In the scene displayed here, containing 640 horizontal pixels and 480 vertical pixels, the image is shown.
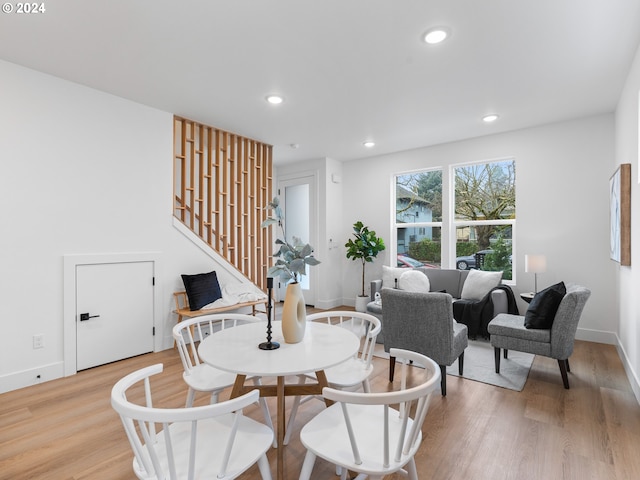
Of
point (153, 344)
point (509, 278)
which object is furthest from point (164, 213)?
point (509, 278)

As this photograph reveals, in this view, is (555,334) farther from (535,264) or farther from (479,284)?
(479,284)

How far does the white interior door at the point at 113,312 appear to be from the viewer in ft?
10.6

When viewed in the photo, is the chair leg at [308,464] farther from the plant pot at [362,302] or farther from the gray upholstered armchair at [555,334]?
the plant pot at [362,302]

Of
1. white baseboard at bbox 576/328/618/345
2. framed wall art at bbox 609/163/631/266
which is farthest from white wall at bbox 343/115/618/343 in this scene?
framed wall art at bbox 609/163/631/266

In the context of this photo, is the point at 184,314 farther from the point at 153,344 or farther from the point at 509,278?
the point at 509,278

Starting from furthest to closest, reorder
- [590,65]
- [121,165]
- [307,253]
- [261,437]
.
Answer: [121,165], [590,65], [307,253], [261,437]

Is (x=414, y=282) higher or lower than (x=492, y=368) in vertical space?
higher

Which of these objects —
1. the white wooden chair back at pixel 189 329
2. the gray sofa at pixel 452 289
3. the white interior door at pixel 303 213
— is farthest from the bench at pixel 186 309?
the white interior door at pixel 303 213

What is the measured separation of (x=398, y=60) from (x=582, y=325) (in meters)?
3.84

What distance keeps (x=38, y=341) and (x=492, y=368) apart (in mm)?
4126

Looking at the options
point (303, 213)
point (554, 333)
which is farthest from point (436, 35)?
point (303, 213)

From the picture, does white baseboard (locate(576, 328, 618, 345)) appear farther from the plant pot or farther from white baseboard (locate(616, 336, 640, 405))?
the plant pot

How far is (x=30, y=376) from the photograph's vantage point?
9.50 ft

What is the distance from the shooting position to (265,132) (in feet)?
15.1
